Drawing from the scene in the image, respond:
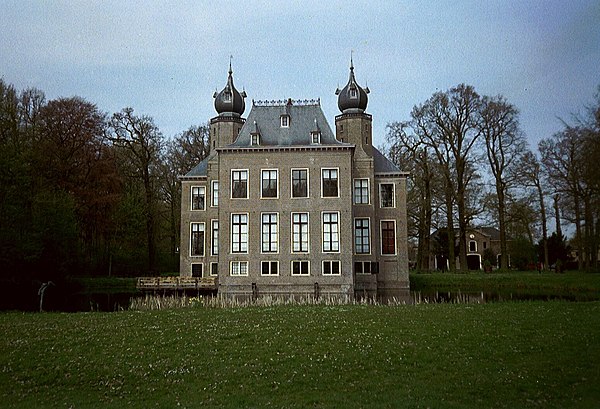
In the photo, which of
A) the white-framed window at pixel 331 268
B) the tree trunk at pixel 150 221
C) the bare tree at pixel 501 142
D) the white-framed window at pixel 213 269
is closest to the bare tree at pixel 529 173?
the bare tree at pixel 501 142

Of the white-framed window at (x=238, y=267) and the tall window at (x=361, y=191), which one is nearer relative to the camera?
the white-framed window at (x=238, y=267)

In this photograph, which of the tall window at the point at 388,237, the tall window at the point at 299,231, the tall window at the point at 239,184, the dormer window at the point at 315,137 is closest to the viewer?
the tall window at the point at 299,231

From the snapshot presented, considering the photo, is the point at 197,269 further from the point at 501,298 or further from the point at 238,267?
the point at 501,298

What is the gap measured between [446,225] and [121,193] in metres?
21.2

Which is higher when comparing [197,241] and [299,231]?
[299,231]

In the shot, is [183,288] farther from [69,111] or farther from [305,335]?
[305,335]

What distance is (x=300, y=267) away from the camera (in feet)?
92.0

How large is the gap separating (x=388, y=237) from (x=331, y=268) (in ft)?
17.9

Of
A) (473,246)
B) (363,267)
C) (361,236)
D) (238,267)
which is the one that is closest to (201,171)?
(238,267)

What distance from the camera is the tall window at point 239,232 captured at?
28453mm

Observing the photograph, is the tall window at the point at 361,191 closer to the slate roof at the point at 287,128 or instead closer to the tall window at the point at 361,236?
the tall window at the point at 361,236

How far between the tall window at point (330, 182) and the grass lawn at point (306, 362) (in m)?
14.8

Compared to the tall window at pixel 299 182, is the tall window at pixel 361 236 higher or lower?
lower

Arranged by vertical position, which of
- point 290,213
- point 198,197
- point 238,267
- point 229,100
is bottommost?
point 238,267
